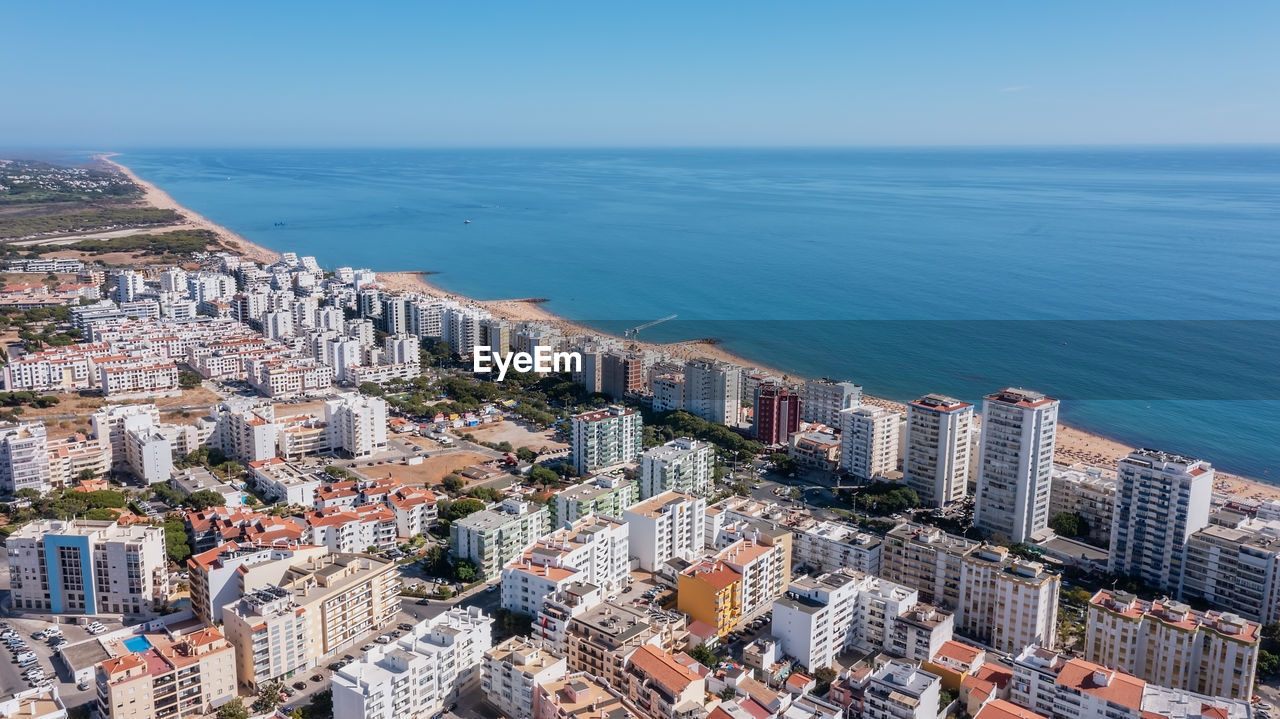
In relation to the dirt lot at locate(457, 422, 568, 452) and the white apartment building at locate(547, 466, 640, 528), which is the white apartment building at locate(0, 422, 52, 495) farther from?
the white apartment building at locate(547, 466, 640, 528)

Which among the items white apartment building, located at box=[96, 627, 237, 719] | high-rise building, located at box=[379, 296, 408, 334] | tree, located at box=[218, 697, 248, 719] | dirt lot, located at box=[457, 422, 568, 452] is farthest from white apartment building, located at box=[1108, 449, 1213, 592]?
high-rise building, located at box=[379, 296, 408, 334]

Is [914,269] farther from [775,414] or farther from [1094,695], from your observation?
[1094,695]

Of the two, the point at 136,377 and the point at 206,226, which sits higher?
the point at 206,226

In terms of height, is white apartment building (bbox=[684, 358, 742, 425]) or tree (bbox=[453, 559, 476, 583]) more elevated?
white apartment building (bbox=[684, 358, 742, 425])

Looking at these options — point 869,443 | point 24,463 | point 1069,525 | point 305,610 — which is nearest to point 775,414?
point 869,443

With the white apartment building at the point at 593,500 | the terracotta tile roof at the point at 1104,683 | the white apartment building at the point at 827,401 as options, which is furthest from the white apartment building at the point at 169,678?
the white apartment building at the point at 827,401

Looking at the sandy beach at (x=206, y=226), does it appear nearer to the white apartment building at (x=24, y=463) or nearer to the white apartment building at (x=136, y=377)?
the white apartment building at (x=136, y=377)
